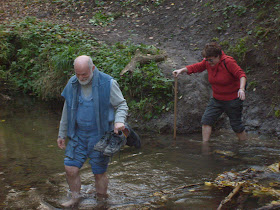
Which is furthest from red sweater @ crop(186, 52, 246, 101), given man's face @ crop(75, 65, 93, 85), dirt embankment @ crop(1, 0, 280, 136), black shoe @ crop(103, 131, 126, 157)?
man's face @ crop(75, 65, 93, 85)

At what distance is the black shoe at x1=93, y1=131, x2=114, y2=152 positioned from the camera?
4.15 m

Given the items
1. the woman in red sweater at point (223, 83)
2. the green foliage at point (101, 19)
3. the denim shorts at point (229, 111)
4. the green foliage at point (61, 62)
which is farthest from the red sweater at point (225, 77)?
the green foliage at point (101, 19)

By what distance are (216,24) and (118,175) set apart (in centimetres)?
704

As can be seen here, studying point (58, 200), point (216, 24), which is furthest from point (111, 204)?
point (216, 24)

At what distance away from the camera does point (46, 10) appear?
15.3m

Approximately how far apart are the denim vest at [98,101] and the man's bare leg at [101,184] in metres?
0.58

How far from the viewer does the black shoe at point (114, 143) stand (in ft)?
13.5

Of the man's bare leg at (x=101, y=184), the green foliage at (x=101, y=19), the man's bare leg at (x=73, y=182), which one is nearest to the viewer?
the man's bare leg at (x=73, y=182)

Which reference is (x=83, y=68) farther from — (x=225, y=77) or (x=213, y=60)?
(x=225, y=77)

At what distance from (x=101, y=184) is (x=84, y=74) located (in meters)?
1.47

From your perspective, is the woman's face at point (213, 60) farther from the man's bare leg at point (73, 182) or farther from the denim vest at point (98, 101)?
the man's bare leg at point (73, 182)

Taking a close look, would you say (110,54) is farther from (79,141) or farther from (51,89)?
(79,141)

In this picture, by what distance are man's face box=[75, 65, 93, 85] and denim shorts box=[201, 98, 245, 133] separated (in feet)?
10.1

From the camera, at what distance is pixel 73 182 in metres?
4.41
